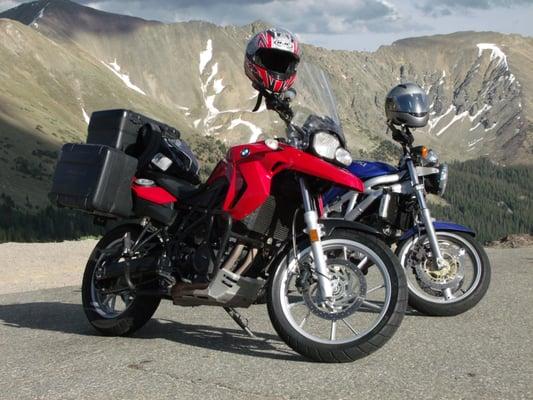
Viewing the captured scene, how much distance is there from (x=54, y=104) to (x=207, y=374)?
193916mm

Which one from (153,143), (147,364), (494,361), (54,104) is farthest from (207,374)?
(54,104)

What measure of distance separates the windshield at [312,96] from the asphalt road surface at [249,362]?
1.91m

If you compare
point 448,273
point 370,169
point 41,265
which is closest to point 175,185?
point 370,169

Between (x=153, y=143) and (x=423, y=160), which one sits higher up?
(x=423, y=160)

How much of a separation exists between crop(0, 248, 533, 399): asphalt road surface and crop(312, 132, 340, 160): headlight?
1.52 m

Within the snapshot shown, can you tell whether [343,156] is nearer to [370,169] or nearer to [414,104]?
[370,169]

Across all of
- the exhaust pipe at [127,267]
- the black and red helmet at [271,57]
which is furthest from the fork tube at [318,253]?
the exhaust pipe at [127,267]

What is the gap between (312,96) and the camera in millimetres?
6391

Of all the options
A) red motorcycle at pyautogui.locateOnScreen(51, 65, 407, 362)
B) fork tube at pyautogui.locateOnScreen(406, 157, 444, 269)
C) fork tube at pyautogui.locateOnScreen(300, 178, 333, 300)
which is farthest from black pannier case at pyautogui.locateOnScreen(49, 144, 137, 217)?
fork tube at pyautogui.locateOnScreen(406, 157, 444, 269)

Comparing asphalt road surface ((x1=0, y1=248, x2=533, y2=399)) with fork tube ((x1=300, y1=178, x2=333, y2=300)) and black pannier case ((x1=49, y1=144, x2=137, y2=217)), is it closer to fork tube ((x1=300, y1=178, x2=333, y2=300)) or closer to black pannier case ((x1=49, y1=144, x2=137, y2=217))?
fork tube ((x1=300, y1=178, x2=333, y2=300))

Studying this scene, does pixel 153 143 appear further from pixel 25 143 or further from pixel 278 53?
pixel 25 143

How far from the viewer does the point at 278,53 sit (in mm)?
5648

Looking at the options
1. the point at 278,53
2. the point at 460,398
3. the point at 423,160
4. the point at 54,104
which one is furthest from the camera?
the point at 54,104

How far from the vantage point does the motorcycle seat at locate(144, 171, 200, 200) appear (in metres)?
6.16
